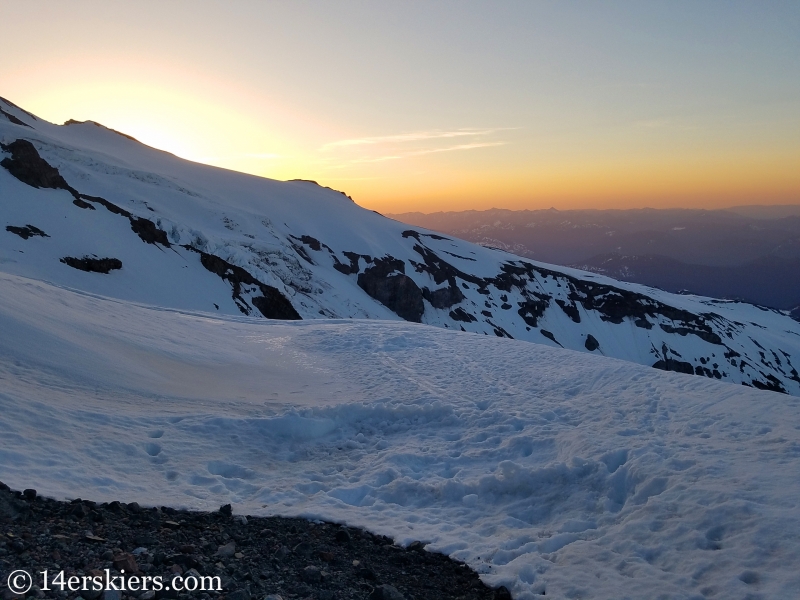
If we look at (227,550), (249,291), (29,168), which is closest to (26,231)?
(29,168)

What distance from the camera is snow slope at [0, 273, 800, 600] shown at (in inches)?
238

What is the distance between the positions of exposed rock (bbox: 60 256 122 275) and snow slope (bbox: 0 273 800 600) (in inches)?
755

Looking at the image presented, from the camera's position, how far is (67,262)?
32.3 m

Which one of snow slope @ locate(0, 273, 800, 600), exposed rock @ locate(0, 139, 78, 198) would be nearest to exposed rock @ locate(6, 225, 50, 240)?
exposed rock @ locate(0, 139, 78, 198)

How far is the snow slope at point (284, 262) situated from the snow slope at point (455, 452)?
21112mm

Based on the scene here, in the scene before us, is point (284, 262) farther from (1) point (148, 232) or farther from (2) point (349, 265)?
(1) point (148, 232)

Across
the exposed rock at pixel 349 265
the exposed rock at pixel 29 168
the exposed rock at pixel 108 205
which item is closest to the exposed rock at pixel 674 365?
the exposed rock at pixel 349 265

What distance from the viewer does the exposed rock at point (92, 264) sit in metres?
32.4

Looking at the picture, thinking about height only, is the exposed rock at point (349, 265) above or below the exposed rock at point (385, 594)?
above

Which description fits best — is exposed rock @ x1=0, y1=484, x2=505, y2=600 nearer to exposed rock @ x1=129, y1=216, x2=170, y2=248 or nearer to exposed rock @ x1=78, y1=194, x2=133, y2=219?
exposed rock @ x1=129, y1=216, x2=170, y2=248

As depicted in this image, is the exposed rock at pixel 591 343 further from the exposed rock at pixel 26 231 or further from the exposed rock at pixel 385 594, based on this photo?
the exposed rock at pixel 385 594

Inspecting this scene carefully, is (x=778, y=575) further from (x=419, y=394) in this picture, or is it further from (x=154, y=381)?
(x=154, y=381)

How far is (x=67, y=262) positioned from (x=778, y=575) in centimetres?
3758

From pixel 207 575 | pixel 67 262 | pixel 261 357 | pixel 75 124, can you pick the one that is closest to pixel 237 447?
pixel 207 575
